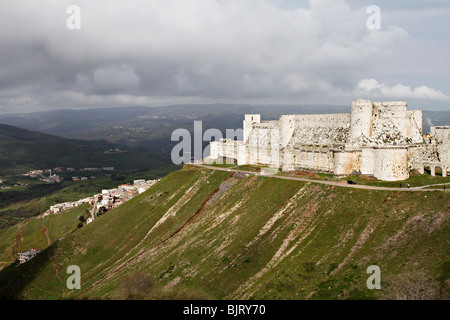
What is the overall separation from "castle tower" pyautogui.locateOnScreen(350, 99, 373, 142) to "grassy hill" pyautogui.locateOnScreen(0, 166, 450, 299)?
1377 cm

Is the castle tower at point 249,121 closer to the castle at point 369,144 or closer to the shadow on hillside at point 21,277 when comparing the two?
the castle at point 369,144

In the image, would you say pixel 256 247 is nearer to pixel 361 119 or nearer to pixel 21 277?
pixel 361 119

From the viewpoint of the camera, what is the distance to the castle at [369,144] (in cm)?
5406

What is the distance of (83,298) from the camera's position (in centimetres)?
5325

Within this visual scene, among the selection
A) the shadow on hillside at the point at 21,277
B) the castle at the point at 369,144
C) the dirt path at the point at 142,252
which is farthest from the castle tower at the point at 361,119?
the shadow on hillside at the point at 21,277

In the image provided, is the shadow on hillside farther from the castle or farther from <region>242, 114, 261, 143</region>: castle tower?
the castle

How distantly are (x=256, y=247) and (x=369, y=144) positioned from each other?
89.6 feet

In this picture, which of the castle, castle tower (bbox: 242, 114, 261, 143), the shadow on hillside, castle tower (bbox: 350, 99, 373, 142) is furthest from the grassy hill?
castle tower (bbox: 242, 114, 261, 143)

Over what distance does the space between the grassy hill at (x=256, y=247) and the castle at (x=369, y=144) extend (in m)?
8.32

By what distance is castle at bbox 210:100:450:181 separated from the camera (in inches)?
2128

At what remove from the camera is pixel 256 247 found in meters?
47.0

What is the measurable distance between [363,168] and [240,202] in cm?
2197

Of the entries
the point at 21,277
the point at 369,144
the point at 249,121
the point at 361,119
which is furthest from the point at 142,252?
the point at 361,119
